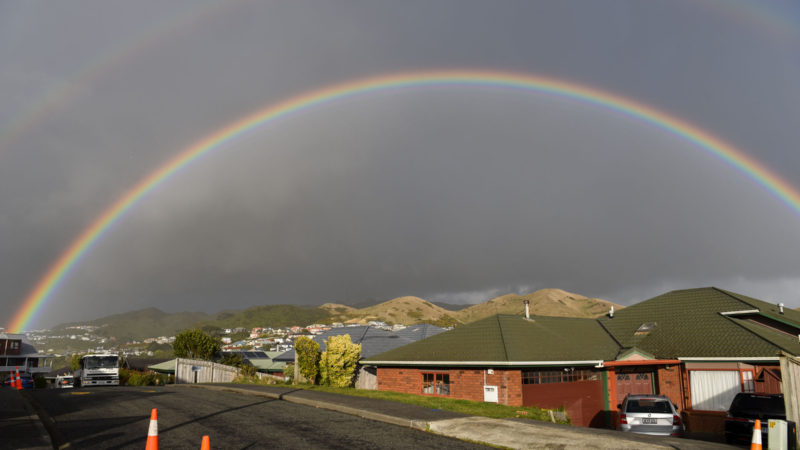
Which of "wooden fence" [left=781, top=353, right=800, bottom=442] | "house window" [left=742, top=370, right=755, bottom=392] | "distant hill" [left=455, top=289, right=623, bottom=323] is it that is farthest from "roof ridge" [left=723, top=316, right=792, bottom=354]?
"distant hill" [left=455, top=289, right=623, bottom=323]

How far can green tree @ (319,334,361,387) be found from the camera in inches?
1411

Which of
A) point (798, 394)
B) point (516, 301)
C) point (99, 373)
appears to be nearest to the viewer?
point (798, 394)

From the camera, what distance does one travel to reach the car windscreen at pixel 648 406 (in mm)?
16953

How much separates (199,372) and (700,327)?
31273 millimetres

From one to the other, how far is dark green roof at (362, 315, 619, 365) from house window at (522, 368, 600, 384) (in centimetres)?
79

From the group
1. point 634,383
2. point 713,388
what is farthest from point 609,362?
point 713,388

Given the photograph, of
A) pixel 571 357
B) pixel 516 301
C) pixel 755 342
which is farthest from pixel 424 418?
pixel 516 301

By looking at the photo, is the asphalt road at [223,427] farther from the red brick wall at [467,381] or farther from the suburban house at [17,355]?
the suburban house at [17,355]

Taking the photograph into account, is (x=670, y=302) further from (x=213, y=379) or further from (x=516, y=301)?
(x=516, y=301)

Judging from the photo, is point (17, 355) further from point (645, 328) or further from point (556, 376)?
point (645, 328)

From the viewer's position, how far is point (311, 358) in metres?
36.0

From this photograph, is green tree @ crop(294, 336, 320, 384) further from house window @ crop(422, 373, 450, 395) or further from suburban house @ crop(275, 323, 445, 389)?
house window @ crop(422, 373, 450, 395)

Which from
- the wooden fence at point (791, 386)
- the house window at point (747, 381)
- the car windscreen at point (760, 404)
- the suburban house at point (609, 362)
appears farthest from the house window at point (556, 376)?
the wooden fence at point (791, 386)

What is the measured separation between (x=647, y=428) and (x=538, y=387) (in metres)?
9.60
